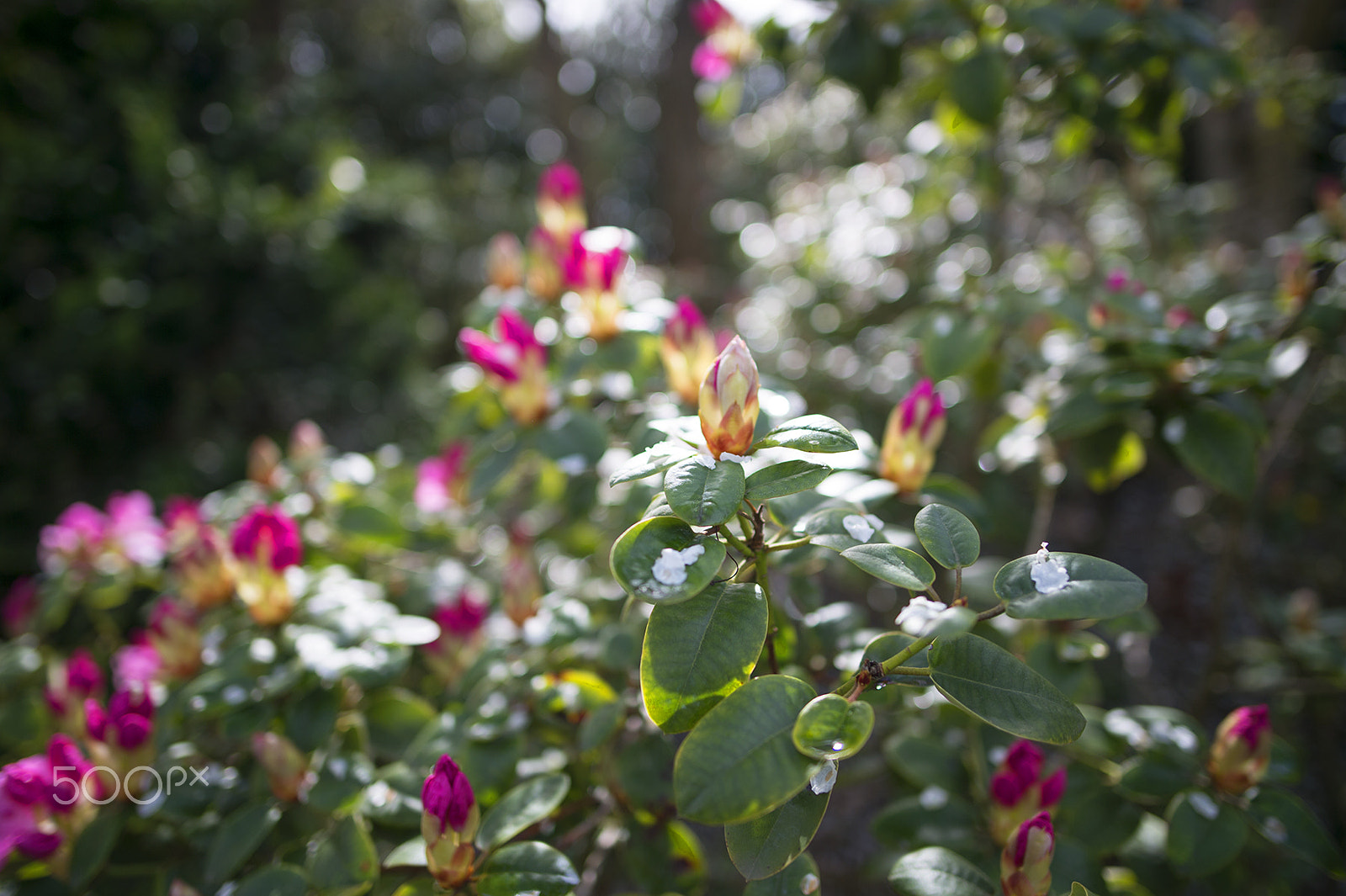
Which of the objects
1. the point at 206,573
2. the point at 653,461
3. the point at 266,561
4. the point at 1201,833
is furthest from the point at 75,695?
the point at 1201,833

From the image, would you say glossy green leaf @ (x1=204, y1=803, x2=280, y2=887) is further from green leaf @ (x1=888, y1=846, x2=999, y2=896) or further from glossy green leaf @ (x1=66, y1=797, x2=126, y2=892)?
green leaf @ (x1=888, y1=846, x2=999, y2=896)

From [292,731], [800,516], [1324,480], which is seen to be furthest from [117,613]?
[1324,480]

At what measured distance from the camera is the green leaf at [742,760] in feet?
1.54

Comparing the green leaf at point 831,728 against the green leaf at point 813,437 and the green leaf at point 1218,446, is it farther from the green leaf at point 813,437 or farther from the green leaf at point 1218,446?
the green leaf at point 1218,446

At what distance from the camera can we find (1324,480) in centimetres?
222

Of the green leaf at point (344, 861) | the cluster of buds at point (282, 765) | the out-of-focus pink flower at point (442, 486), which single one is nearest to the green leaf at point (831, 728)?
the green leaf at point (344, 861)

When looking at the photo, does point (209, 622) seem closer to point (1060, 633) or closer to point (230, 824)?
point (230, 824)

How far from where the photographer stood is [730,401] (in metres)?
0.61

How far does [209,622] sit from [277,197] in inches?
97.5

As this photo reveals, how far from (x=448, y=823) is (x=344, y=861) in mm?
164

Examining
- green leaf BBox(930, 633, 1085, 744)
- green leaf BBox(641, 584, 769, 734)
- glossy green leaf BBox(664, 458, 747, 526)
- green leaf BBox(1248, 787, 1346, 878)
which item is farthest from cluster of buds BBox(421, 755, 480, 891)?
green leaf BBox(1248, 787, 1346, 878)

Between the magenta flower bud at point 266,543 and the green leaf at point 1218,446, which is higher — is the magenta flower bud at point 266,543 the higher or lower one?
the lower one

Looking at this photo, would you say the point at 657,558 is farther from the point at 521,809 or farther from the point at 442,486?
the point at 442,486

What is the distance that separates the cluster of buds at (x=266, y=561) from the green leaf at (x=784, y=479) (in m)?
0.69
